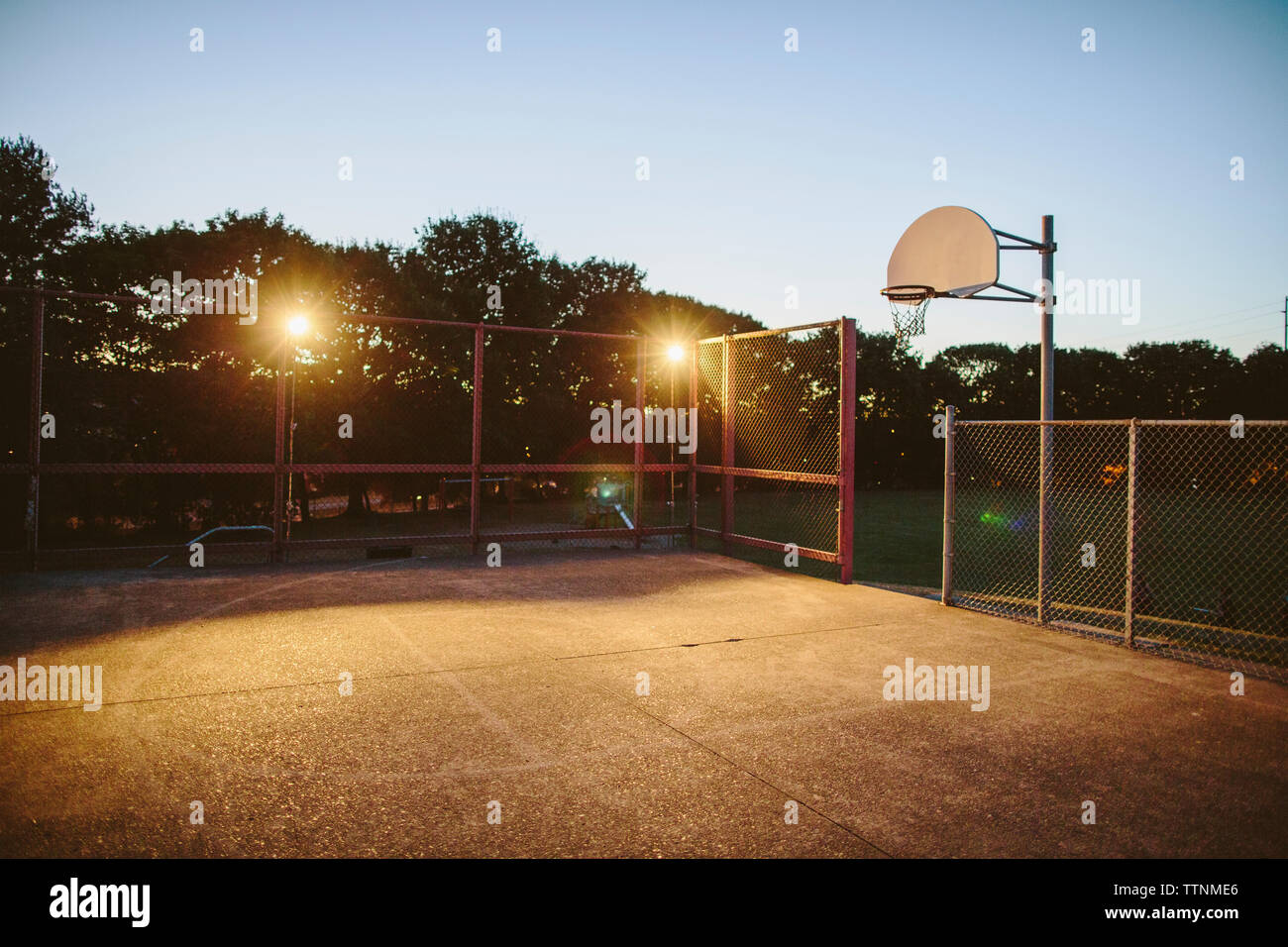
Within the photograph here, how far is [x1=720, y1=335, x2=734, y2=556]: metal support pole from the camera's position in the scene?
1102 cm

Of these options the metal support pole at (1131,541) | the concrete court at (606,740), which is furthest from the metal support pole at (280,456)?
the metal support pole at (1131,541)

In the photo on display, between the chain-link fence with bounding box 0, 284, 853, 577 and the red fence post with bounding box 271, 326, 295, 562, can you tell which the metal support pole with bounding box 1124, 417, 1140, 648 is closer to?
the chain-link fence with bounding box 0, 284, 853, 577

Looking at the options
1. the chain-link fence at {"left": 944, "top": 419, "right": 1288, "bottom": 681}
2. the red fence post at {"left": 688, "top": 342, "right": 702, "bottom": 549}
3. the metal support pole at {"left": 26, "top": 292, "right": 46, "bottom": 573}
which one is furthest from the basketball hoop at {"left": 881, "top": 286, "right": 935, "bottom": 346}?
the metal support pole at {"left": 26, "top": 292, "right": 46, "bottom": 573}

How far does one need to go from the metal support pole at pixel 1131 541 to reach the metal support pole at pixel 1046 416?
750 millimetres

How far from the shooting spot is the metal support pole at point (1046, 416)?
22.9 ft

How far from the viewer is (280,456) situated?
9578 mm

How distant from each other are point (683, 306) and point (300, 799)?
119 ft

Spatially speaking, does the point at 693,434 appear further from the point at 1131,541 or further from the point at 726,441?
the point at 1131,541

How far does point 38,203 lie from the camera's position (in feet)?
72.1

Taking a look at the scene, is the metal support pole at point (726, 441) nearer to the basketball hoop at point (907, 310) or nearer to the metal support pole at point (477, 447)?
the basketball hoop at point (907, 310)

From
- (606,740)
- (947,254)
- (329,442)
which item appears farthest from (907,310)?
(329,442)

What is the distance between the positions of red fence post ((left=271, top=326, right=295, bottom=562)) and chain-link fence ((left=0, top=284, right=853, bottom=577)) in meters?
0.03
